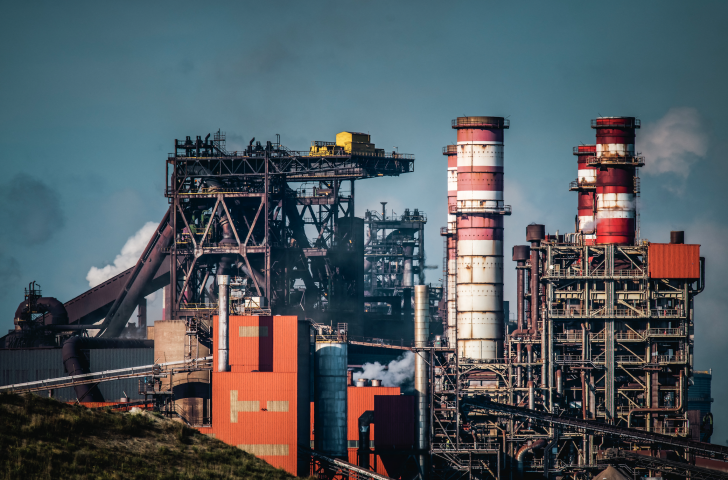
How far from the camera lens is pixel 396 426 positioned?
2135 inches

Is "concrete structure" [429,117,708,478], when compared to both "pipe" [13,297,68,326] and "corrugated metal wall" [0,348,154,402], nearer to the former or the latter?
"corrugated metal wall" [0,348,154,402]

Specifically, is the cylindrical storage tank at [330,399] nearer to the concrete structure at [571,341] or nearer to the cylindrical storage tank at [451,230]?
the concrete structure at [571,341]

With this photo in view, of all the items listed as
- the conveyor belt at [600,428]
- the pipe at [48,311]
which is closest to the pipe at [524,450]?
the conveyor belt at [600,428]

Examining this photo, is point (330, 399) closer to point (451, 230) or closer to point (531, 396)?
point (531, 396)

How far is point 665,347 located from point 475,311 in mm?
11372

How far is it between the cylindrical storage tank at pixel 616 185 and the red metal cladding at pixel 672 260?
119 inches

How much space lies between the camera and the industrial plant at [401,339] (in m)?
51.9

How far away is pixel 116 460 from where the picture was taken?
117 feet

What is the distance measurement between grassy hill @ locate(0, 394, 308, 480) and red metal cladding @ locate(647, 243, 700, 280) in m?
26.8

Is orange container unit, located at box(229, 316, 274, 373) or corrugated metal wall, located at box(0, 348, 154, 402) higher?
orange container unit, located at box(229, 316, 274, 373)

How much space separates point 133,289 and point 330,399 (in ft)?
86.3

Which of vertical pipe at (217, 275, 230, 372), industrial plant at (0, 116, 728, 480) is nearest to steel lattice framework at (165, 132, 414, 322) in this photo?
industrial plant at (0, 116, 728, 480)

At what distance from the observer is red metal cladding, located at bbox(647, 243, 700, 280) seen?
57219mm

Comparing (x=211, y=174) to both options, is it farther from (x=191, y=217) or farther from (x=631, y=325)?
(x=631, y=325)
